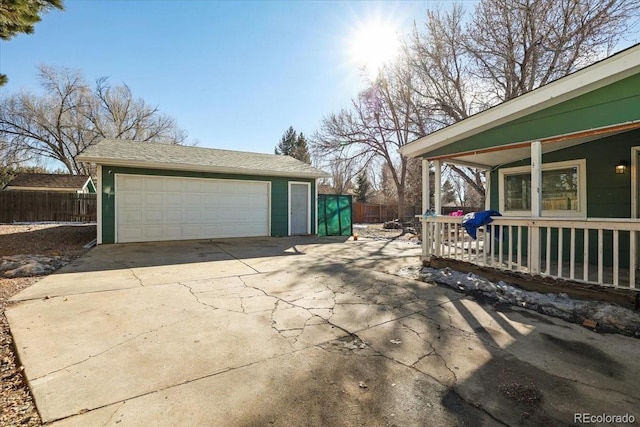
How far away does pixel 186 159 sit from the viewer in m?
9.32

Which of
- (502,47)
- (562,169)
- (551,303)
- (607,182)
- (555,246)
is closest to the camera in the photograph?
(551,303)

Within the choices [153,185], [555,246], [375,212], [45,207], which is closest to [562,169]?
[555,246]

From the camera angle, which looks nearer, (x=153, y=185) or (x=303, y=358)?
(x=303, y=358)

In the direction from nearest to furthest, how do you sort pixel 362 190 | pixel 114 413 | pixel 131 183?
pixel 114 413 → pixel 131 183 → pixel 362 190

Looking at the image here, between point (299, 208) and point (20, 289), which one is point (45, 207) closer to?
point (299, 208)

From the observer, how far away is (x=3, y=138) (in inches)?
819

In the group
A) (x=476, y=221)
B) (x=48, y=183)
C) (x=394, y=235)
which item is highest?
(x=48, y=183)

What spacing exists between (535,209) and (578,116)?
1.32 meters

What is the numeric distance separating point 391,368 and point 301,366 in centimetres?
68

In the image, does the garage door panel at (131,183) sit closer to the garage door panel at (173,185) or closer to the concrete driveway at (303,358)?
the garage door panel at (173,185)

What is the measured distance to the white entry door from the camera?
36.2 ft

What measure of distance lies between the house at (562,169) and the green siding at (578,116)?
11 mm

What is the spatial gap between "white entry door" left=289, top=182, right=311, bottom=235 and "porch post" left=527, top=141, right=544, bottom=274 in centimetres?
793

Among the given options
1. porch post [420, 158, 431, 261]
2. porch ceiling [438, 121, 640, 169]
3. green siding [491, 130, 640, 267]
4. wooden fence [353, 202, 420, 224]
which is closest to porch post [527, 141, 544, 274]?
porch ceiling [438, 121, 640, 169]
